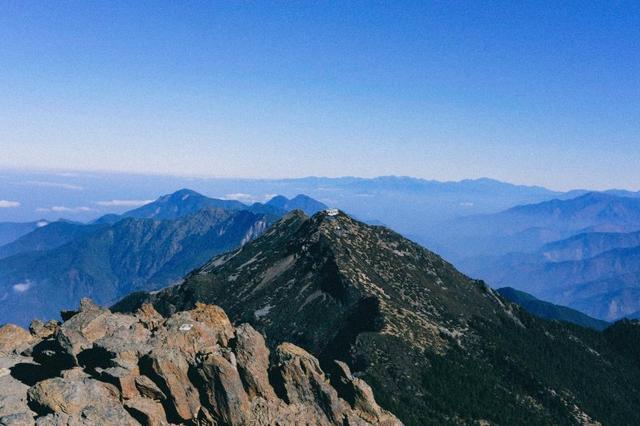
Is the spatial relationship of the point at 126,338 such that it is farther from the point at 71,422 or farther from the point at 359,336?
the point at 359,336

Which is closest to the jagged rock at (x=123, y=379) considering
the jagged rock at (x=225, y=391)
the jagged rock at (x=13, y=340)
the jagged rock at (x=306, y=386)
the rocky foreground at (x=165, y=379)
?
the rocky foreground at (x=165, y=379)

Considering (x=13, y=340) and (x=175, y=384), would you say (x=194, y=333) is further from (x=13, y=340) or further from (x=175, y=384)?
(x=13, y=340)

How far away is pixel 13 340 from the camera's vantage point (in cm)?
8481

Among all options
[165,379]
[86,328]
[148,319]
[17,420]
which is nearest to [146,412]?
[165,379]

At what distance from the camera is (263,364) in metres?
76.1

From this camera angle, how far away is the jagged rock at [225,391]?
65938 millimetres

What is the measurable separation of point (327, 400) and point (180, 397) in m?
22.8

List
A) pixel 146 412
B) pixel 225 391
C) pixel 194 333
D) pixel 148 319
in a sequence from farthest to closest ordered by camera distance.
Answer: pixel 148 319
pixel 194 333
pixel 225 391
pixel 146 412

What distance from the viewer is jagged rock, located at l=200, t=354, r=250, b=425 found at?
216 feet

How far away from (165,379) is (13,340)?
125 feet

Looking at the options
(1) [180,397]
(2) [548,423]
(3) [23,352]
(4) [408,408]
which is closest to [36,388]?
(1) [180,397]

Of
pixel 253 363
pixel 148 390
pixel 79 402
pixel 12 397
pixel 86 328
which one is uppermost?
pixel 86 328

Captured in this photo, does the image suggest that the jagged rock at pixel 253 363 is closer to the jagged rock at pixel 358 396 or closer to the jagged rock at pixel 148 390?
the jagged rock at pixel 148 390

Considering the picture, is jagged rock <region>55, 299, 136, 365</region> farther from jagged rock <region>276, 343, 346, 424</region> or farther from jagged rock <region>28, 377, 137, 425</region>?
jagged rock <region>276, 343, 346, 424</region>
